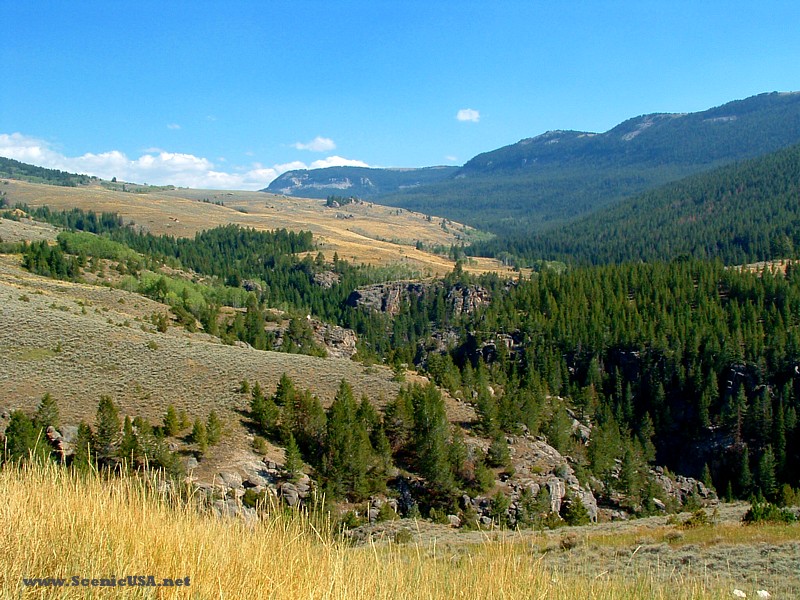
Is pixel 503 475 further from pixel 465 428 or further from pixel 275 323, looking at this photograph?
pixel 275 323

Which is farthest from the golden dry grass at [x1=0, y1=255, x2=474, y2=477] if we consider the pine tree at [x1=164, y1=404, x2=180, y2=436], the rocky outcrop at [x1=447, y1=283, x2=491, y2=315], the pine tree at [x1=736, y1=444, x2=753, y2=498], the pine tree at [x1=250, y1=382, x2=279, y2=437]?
the rocky outcrop at [x1=447, y1=283, x2=491, y2=315]

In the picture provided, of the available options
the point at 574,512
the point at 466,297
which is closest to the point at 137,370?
the point at 574,512

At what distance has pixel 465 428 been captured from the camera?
149 feet

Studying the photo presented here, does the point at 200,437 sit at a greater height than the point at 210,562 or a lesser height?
lesser

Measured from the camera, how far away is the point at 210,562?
4.79m

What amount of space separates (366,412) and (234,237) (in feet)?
437

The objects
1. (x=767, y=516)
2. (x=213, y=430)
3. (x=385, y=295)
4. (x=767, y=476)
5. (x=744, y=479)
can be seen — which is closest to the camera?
(x=767, y=516)

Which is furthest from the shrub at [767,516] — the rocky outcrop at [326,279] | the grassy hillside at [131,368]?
the rocky outcrop at [326,279]

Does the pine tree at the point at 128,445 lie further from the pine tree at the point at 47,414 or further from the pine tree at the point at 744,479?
the pine tree at the point at 744,479

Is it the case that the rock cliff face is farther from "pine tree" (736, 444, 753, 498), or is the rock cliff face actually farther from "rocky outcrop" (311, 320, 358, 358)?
"pine tree" (736, 444, 753, 498)

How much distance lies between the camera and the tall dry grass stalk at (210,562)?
14.8ft

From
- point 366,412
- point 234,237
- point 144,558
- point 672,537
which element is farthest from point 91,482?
point 234,237

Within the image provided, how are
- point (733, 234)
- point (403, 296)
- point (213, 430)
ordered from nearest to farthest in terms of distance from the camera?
point (213, 430), point (403, 296), point (733, 234)

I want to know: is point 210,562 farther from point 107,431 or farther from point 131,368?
point 131,368
